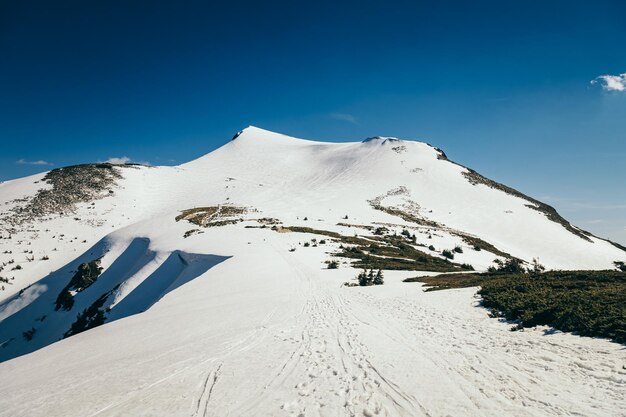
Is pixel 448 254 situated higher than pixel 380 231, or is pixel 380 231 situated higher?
pixel 380 231

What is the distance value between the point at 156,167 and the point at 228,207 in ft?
167

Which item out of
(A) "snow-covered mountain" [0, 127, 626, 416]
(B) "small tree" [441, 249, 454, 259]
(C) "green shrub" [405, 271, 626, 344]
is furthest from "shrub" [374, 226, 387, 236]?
(C) "green shrub" [405, 271, 626, 344]

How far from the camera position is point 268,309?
47.4ft

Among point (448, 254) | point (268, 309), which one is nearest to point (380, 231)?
point (448, 254)

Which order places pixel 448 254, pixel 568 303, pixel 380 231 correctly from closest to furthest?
1. pixel 568 303
2. pixel 448 254
3. pixel 380 231

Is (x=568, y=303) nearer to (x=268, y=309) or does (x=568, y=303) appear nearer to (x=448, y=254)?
(x=268, y=309)

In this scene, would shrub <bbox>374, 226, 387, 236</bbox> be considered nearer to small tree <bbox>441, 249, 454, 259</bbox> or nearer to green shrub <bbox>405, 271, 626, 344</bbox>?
small tree <bbox>441, 249, 454, 259</bbox>

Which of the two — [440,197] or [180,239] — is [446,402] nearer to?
[180,239]

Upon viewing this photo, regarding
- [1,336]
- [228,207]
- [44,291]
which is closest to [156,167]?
[228,207]

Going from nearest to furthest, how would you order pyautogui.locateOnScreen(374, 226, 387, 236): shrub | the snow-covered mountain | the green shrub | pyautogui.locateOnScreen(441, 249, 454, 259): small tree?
the snow-covered mountain → the green shrub → pyautogui.locateOnScreen(441, 249, 454, 259): small tree → pyautogui.locateOnScreen(374, 226, 387, 236): shrub

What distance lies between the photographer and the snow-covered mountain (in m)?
6.73


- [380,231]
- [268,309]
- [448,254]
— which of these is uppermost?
[380,231]

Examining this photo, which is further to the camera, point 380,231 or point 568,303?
point 380,231

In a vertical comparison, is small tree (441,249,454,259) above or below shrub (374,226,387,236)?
below
